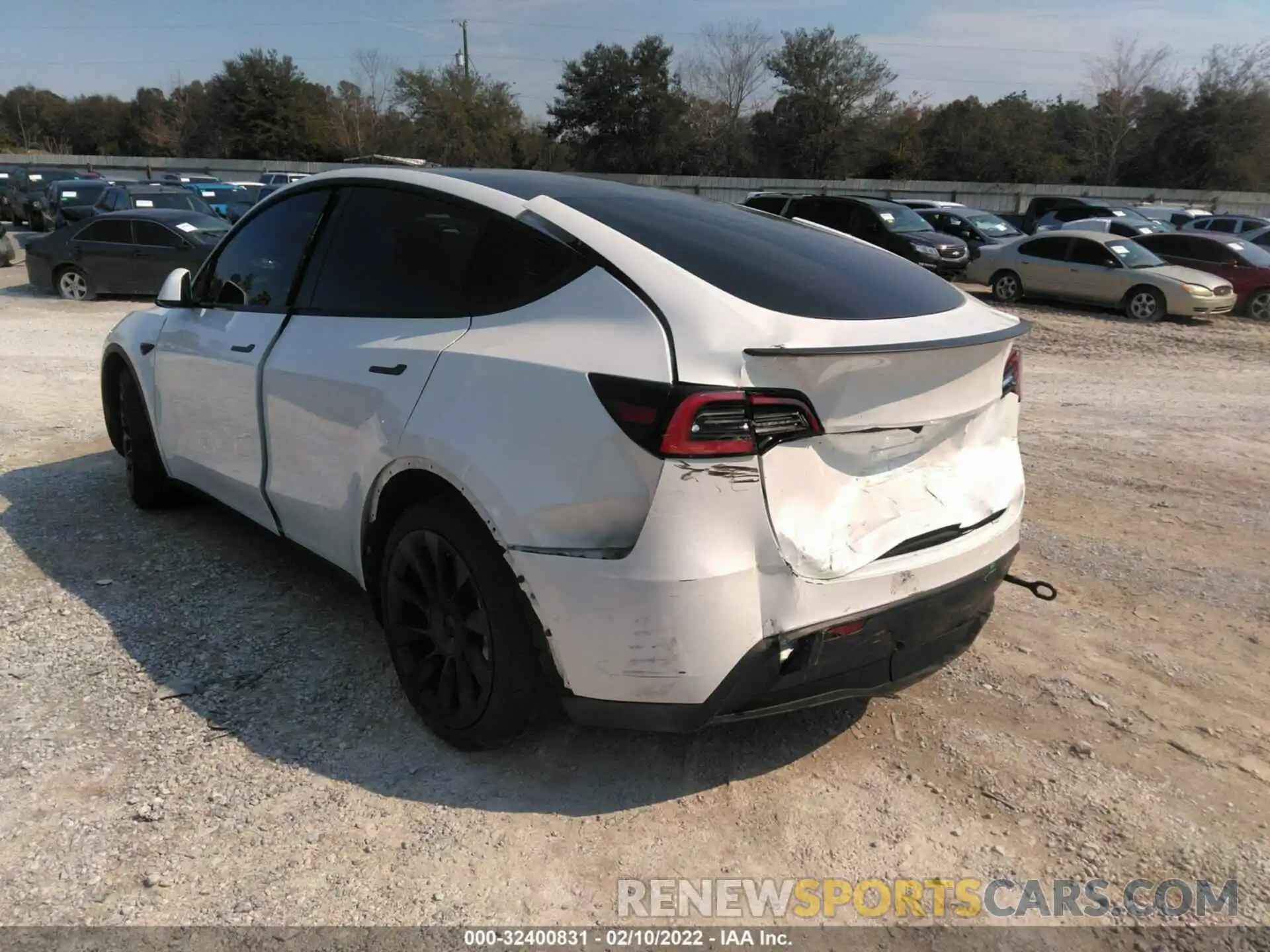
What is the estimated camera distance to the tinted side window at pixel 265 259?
148 inches

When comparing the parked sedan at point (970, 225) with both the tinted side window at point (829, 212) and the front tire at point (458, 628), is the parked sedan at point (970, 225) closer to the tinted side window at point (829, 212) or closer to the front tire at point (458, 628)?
the tinted side window at point (829, 212)

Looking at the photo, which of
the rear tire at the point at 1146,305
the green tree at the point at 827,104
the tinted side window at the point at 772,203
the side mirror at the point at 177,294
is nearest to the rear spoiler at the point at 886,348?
the side mirror at the point at 177,294

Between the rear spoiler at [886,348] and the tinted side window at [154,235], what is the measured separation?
1496 centimetres

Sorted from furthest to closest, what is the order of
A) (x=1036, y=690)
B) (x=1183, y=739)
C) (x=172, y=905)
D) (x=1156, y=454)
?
1. (x=1156, y=454)
2. (x=1036, y=690)
3. (x=1183, y=739)
4. (x=172, y=905)

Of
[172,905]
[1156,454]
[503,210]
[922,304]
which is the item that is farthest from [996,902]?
[1156,454]

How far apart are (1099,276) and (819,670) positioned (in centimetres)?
1601

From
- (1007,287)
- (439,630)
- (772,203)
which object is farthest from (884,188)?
(439,630)

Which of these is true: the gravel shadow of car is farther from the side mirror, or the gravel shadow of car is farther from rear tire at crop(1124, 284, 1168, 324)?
rear tire at crop(1124, 284, 1168, 324)

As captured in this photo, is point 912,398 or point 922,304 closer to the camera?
point 912,398

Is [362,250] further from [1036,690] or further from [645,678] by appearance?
[1036,690]

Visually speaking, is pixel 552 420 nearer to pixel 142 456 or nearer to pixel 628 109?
pixel 142 456

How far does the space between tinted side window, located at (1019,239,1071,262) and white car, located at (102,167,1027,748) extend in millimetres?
15227

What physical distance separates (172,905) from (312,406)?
5.39 ft

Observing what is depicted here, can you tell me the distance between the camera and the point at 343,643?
147 inches
